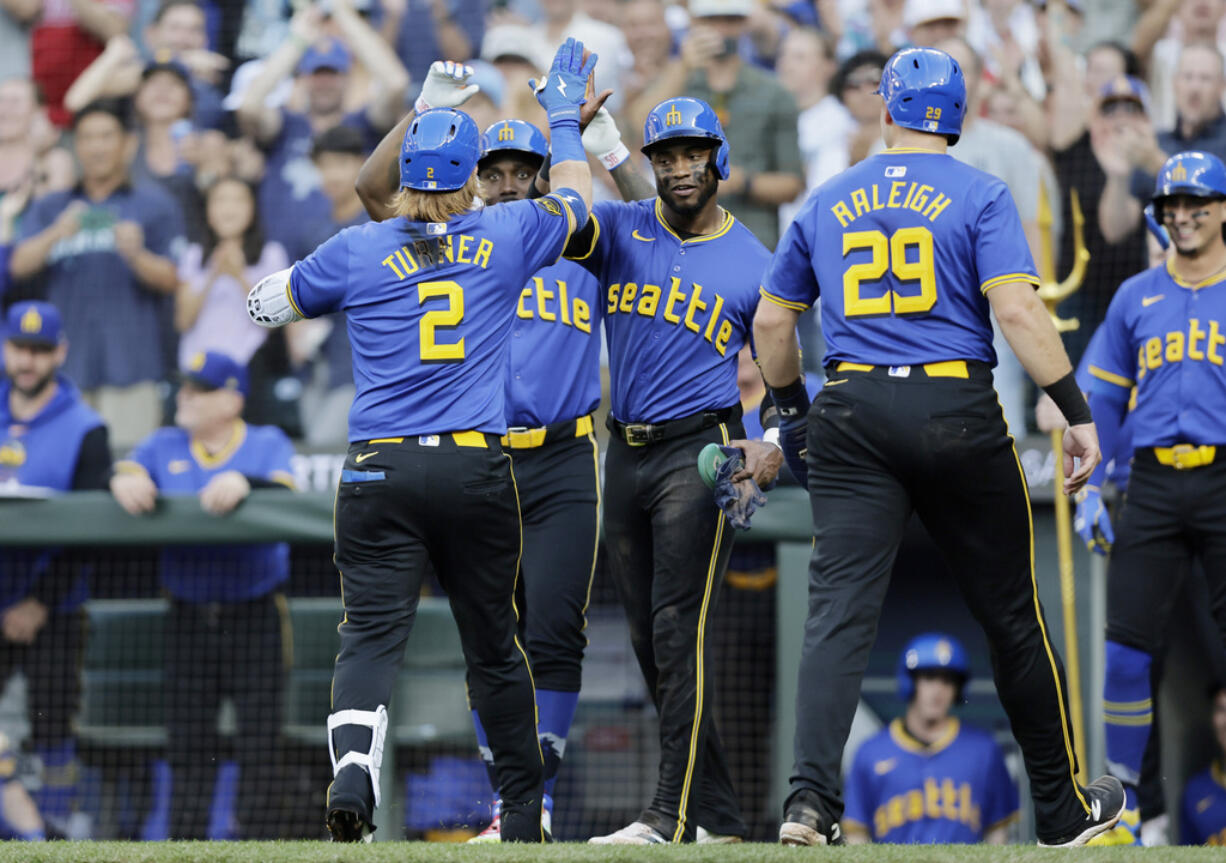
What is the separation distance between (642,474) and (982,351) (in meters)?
1.30

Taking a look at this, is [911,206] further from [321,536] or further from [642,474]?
[321,536]

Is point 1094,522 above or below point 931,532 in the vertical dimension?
above

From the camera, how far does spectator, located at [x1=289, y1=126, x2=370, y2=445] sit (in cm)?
866

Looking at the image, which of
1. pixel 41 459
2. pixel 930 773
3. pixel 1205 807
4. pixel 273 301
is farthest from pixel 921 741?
pixel 41 459

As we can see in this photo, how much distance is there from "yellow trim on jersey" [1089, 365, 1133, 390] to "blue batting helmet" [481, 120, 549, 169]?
2.33m

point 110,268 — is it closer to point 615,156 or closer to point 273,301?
point 615,156

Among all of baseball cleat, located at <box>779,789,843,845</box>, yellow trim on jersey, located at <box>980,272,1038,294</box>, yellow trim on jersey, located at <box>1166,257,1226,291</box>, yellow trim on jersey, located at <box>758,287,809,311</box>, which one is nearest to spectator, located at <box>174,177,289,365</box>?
yellow trim on jersey, located at <box>1166,257,1226,291</box>

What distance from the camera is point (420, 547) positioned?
173 inches

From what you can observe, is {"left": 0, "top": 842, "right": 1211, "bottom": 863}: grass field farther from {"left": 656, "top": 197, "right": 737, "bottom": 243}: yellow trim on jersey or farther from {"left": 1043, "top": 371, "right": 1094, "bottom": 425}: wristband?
{"left": 656, "top": 197, "right": 737, "bottom": 243}: yellow trim on jersey

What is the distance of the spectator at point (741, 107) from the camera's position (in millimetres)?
8414

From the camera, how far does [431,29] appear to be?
9562 mm

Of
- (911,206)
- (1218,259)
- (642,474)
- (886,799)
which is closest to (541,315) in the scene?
(642,474)

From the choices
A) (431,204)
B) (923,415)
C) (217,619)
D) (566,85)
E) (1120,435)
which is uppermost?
(566,85)

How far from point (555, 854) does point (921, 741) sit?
13.4ft
